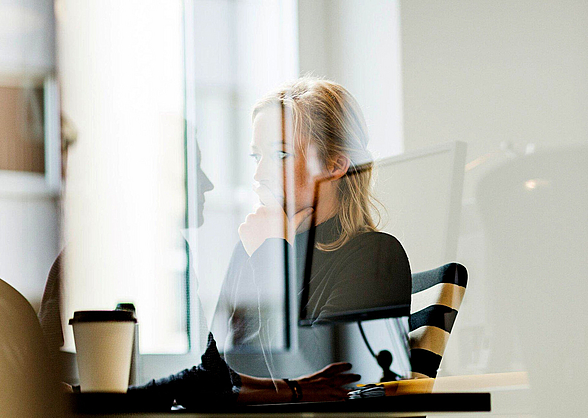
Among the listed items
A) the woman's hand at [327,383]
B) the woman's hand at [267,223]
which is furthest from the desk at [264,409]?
the woman's hand at [267,223]

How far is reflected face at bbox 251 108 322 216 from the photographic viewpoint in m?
0.72

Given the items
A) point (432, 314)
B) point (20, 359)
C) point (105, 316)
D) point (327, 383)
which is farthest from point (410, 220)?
point (20, 359)

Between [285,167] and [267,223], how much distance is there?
68 millimetres

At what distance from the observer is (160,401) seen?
676mm

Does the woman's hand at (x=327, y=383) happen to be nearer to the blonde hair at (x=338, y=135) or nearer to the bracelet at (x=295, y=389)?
the bracelet at (x=295, y=389)

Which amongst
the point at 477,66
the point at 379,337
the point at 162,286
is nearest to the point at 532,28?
the point at 477,66

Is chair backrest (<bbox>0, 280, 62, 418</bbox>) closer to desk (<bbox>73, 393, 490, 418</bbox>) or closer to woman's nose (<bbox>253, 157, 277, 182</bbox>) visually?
desk (<bbox>73, 393, 490, 418</bbox>)

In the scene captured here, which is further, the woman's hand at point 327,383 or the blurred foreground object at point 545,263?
the blurred foreground object at point 545,263

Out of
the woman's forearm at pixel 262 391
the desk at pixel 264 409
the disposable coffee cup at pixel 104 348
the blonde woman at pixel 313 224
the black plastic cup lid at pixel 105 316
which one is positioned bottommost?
the desk at pixel 264 409

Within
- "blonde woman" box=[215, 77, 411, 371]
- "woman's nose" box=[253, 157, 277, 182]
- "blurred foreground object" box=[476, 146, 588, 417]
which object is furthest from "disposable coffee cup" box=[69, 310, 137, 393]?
"blurred foreground object" box=[476, 146, 588, 417]

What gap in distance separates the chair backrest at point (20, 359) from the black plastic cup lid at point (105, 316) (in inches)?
2.1

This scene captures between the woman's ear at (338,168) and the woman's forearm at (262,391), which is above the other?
the woman's ear at (338,168)

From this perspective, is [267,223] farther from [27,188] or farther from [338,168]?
[27,188]

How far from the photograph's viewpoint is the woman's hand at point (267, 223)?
28.1 inches
